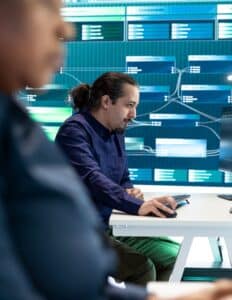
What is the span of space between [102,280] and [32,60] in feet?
0.82

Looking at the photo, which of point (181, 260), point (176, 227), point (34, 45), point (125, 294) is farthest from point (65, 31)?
point (181, 260)

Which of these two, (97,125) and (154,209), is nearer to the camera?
(154,209)

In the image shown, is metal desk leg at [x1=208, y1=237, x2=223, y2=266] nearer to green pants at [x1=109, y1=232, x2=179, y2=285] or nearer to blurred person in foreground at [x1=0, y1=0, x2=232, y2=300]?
green pants at [x1=109, y1=232, x2=179, y2=285]

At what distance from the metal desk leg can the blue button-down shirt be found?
85 cm

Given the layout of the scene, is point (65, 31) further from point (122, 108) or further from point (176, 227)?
point (122, 108)

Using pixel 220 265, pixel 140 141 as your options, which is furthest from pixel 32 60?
pixel 140 141

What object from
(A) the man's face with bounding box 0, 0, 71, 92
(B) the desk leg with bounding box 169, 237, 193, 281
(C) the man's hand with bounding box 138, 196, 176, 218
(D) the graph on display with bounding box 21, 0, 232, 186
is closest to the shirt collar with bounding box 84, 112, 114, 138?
(C) the man's hand with bounding box 138, 196, 176, 218

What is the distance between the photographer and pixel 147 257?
2.36 meters

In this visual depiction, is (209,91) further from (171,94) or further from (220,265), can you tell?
(220,265)

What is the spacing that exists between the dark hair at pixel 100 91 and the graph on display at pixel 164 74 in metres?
0.89

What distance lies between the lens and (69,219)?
1.76 feet

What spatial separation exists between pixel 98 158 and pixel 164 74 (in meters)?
1.23

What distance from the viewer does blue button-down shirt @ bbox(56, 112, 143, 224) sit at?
7.14 feet

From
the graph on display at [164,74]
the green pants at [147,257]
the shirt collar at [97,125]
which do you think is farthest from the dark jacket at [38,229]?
the graph on display at [164,74]
